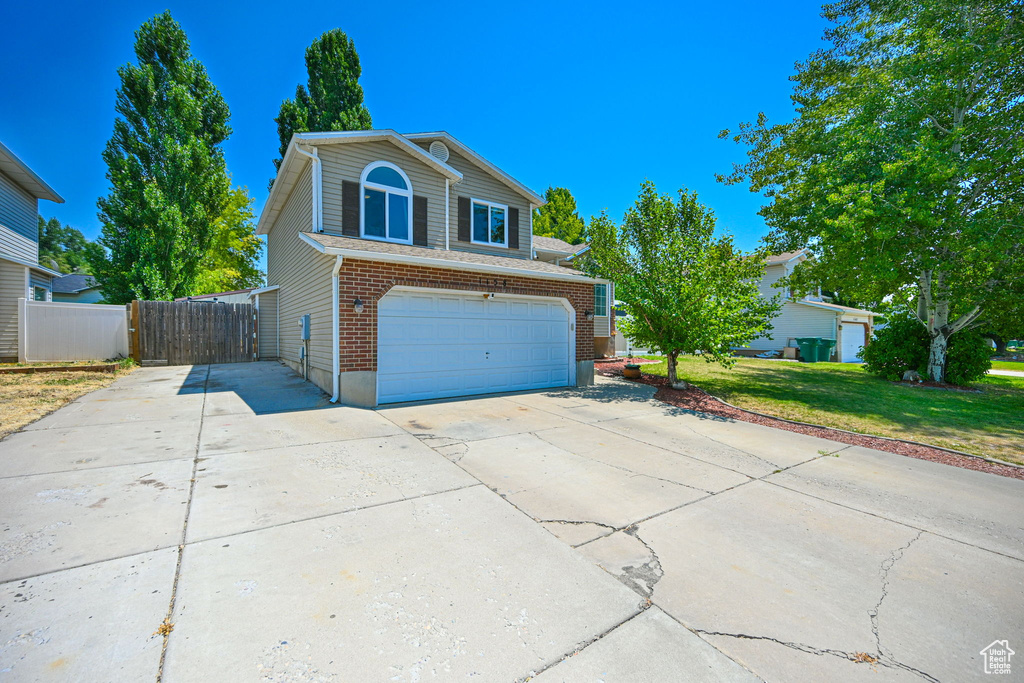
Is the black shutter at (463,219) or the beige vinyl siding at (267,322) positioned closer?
the black shutter at (463,219)

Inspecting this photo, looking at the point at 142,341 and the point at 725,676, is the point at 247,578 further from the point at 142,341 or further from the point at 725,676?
the point at 142,341

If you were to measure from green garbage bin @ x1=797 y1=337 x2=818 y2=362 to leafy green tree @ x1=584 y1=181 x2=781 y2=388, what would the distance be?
1359 centimetres

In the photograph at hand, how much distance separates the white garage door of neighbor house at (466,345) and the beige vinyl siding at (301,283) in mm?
1240

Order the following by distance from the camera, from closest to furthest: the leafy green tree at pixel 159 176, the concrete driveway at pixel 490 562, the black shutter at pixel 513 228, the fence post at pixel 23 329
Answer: the concrete driveway at pixel 490 562, the fence post at pixel 23 329, the black shutter at pixel 513 228, the leafy green tree at pixel 159 176

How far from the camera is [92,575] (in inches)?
97.9

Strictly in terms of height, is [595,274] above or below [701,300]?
above

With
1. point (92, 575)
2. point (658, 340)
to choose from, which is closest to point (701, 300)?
point (658, 340)

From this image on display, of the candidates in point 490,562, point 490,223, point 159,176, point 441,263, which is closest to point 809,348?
point 490,223

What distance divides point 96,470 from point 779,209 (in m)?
17.2

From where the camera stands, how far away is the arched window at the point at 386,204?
10.4 m

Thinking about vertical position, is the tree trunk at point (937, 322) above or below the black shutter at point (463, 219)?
below

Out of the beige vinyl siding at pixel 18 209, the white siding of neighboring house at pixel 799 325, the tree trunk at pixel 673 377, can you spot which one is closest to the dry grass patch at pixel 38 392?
the beige vinyl siding at pixel 18 209

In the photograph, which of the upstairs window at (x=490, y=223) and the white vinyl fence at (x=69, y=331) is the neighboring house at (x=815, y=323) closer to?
the upstairs window at (x=490, y=223)

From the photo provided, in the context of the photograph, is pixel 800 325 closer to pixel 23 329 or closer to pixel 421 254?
pixel 421 254
